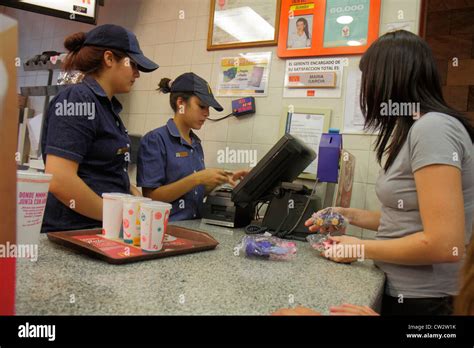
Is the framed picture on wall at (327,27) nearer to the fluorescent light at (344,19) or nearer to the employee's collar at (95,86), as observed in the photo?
the fluorescent light at (344,19)

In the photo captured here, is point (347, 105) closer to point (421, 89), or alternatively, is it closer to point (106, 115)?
point (421, 89)

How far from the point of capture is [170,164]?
1.81m

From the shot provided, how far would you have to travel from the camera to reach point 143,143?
177cm

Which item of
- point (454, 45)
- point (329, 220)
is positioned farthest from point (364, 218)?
point (454, 45)

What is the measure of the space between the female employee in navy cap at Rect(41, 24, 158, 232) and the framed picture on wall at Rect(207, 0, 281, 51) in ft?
3.54

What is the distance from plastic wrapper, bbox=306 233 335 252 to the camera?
1.19m

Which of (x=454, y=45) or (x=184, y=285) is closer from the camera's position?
(x=184, y=285)

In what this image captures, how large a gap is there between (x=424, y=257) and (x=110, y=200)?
839 mm

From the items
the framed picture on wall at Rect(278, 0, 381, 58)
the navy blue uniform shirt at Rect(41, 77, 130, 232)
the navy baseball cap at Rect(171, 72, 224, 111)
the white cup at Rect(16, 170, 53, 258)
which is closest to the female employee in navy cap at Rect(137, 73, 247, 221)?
the navy baseball cap at Rect(171, 72, 224, 111)

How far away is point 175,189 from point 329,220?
754mm

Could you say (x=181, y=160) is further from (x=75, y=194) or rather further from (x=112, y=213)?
(x=112, y=213)

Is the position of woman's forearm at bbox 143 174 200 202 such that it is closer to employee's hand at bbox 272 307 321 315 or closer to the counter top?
the counter top

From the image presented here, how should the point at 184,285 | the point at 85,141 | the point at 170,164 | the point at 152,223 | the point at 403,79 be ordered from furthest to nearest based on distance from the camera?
1. the point at 170,164
2. the point at 85,141
3. the point at 403,79
4. the point at 152,223
5. the point at 184,285
